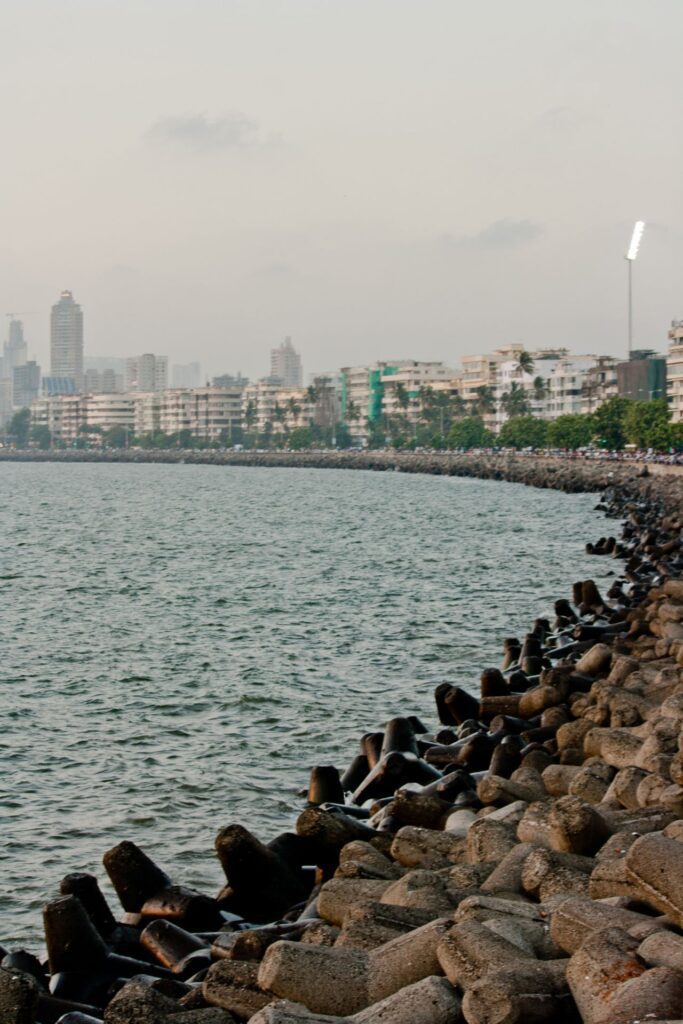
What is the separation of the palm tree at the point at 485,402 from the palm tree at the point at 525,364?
4.56 metres

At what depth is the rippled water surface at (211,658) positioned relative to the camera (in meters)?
12.7

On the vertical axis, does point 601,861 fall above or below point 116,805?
above

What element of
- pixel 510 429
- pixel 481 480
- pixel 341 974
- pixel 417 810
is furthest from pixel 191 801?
pixel 510 429

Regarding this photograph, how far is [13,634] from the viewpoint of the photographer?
26391mm

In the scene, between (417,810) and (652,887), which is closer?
(652,887)

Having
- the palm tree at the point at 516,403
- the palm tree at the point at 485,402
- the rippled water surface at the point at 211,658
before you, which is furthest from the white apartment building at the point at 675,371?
the rippled water surface at the point at 211,658

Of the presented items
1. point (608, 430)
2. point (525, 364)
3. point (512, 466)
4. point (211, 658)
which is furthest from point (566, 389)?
point (211, 658)

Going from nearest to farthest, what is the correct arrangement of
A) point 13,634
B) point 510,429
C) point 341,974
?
point 341,974 → point 13,634 → point 510,429

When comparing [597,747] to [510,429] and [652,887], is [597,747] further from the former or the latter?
[510,429]

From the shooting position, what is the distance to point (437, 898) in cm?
732

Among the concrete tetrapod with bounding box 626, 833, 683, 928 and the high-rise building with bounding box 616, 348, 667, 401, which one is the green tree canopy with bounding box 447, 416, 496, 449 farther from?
the concrete tetrapod with bounding box 626, 833, 683, 928

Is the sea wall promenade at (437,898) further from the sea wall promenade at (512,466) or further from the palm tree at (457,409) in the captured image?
the palm tree at (457,409)

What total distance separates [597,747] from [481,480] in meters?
101

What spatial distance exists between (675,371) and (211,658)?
112787mm
